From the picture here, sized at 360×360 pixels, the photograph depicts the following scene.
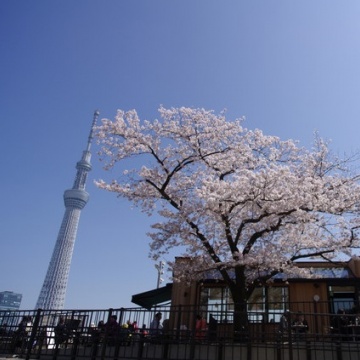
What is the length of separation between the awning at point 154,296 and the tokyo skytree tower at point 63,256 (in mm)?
139844

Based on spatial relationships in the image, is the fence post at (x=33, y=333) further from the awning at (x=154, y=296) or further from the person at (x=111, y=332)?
the awning at (x=154, y=296)

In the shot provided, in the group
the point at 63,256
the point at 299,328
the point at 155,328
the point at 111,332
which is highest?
the point at 63,256

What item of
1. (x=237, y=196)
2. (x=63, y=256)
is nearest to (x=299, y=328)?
(x=237, y=196)

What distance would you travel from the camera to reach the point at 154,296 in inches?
932

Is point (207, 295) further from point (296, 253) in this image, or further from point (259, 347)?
point (259, 347)

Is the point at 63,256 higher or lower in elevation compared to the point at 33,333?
higher

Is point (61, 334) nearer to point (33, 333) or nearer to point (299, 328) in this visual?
point (33, 333)

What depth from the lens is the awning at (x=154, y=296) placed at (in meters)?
22.6

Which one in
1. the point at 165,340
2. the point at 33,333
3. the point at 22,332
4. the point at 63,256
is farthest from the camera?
the point at 63,256

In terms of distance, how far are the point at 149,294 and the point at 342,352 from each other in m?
14.4

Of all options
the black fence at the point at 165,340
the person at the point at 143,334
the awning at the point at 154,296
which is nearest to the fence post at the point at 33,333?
the black fence at the point at 165,340

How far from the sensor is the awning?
22641 millimetres

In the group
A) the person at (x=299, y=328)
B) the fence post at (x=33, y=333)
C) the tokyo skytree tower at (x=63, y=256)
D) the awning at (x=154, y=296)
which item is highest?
the tokyo skytree tower at (x=63, y=256)

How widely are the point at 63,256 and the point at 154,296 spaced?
142836mm
